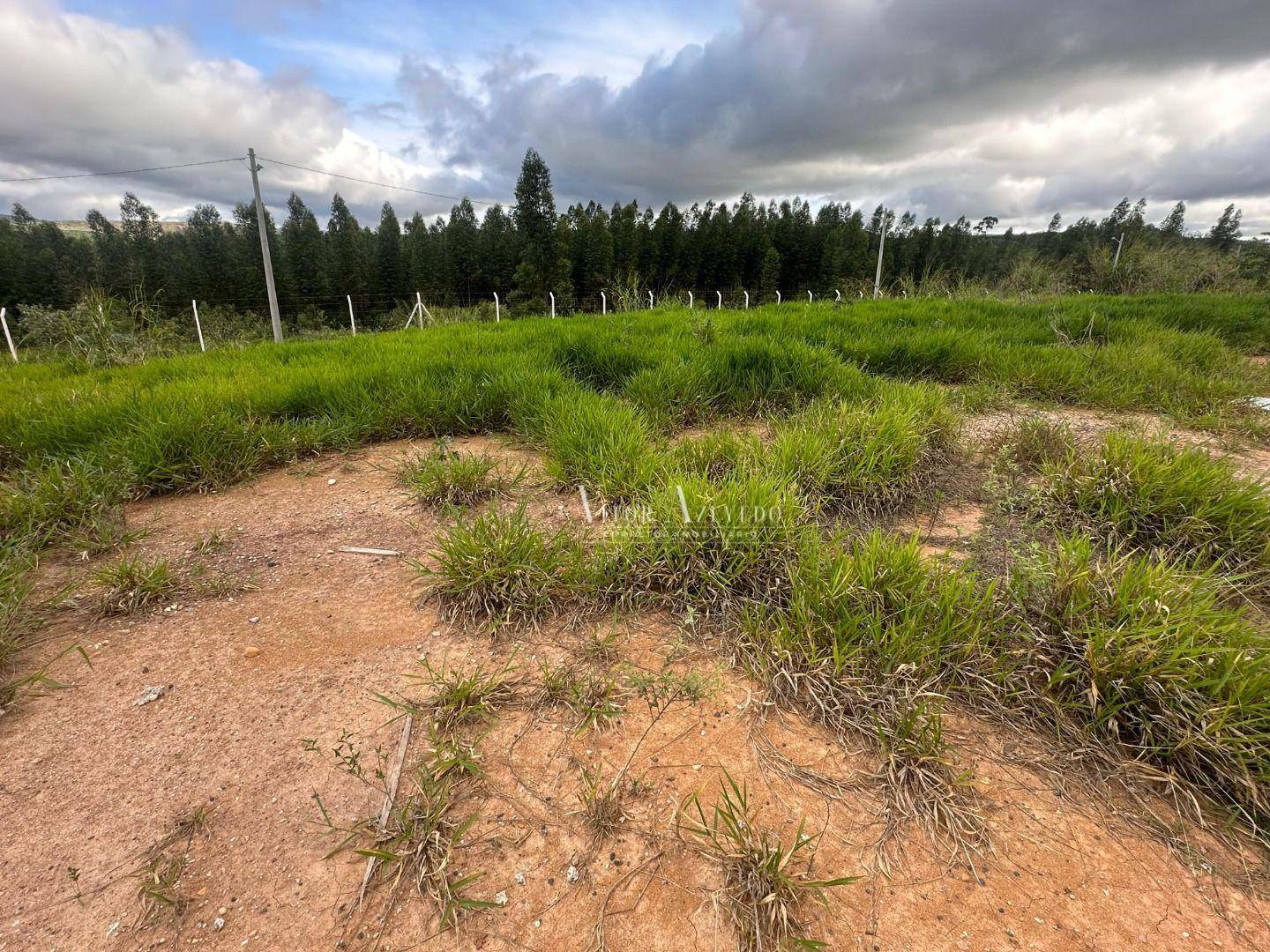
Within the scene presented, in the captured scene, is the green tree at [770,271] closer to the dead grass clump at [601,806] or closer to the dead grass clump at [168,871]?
the dead grass clump at [601,806]

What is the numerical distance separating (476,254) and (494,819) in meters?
48.7

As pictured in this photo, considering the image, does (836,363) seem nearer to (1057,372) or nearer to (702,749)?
(1057,372)

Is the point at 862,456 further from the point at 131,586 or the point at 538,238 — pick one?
the point at 538,238

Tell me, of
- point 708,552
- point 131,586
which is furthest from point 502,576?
point 131,586

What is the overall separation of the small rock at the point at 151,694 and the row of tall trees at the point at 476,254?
31.7 meters

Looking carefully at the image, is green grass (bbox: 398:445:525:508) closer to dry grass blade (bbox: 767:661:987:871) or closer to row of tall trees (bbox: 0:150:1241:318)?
dry grass blade (bbox: 767:661:987:871)

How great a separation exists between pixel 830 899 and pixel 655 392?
3030 mm

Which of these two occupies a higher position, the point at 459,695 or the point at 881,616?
the point at 881,616

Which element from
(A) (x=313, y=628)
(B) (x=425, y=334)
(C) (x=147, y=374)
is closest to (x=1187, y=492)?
(A) (x=313, y=628)

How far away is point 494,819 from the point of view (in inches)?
50.7

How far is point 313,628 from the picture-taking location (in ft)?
6.36

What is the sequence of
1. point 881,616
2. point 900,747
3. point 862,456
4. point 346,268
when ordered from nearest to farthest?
point 900,747 → point 881,616 → point 862,456 → point 346,268

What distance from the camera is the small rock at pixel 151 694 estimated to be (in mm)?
1600

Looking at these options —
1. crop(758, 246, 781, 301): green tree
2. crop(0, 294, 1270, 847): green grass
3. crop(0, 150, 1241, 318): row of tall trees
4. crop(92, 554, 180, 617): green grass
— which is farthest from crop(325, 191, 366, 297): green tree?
crop(92, 554, 180, 617): green grass
